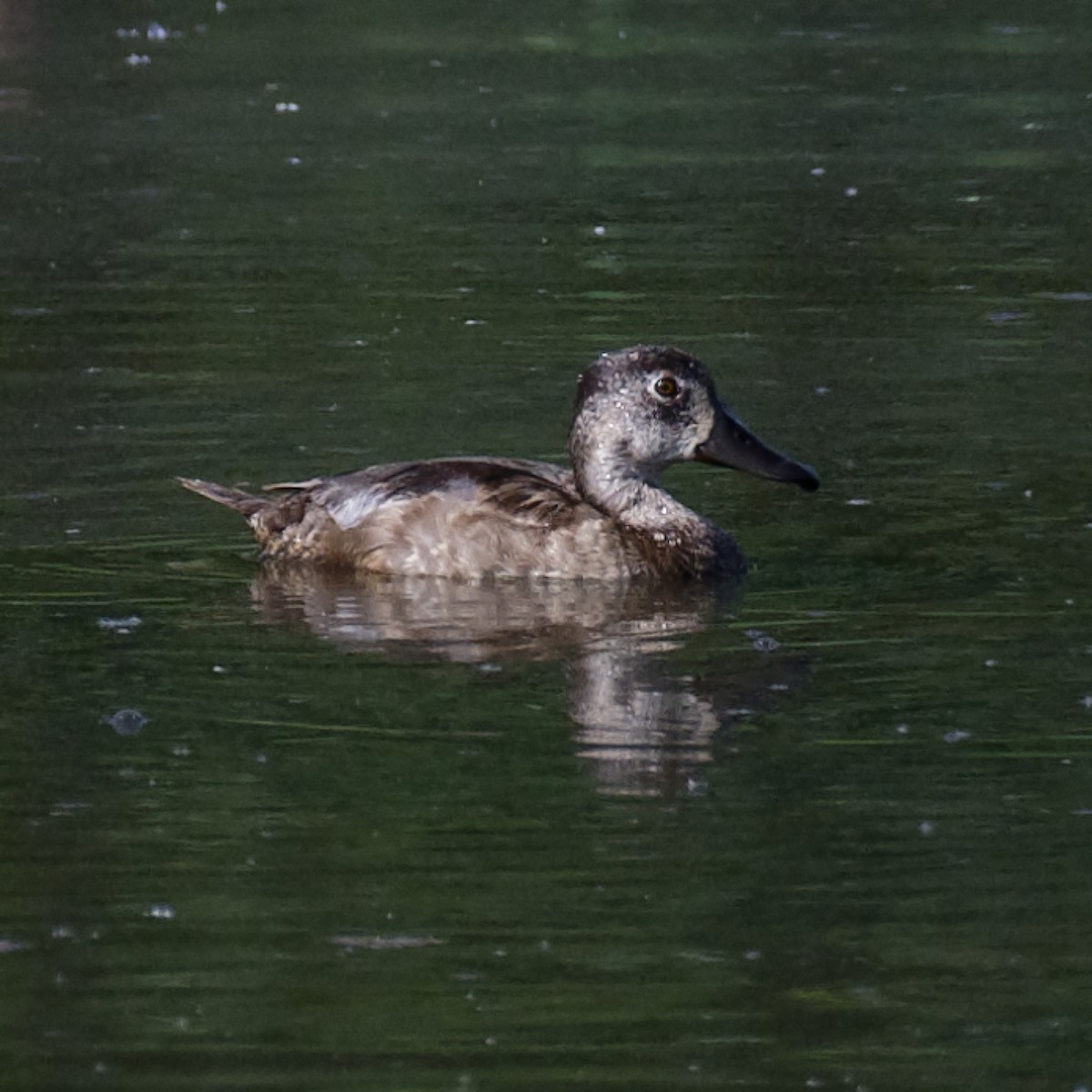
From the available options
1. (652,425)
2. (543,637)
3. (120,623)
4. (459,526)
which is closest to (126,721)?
(120,623)

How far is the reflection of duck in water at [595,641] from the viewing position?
858cm

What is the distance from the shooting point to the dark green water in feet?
22.2

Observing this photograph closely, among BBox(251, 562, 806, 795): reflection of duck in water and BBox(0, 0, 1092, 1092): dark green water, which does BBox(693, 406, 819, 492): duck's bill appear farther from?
BBox(251, 562, 806, 795): reflection of duck in water

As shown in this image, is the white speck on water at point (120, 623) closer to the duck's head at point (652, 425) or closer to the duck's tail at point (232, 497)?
the duck's tail at point (232, 497)

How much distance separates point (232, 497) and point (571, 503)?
130 centimetres

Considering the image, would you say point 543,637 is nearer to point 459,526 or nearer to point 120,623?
point 459,526

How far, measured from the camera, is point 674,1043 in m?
6.52

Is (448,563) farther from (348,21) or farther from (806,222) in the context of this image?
(348,21)

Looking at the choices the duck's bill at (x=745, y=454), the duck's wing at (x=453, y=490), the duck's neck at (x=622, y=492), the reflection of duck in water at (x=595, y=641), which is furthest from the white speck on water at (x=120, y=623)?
the duck's bill at (x=745, y=454)

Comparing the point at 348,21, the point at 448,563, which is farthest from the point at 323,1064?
the point at 348,21

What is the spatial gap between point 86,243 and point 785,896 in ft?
34.0

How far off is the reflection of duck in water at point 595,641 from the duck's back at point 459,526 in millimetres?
65

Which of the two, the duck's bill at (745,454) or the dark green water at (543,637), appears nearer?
the dark green water at (543,637)

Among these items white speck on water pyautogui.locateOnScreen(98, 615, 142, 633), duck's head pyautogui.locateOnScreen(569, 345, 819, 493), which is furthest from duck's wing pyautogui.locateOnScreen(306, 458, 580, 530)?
white speck on water pyautogui.locateOnScreen(98, 615, 142, 633)
